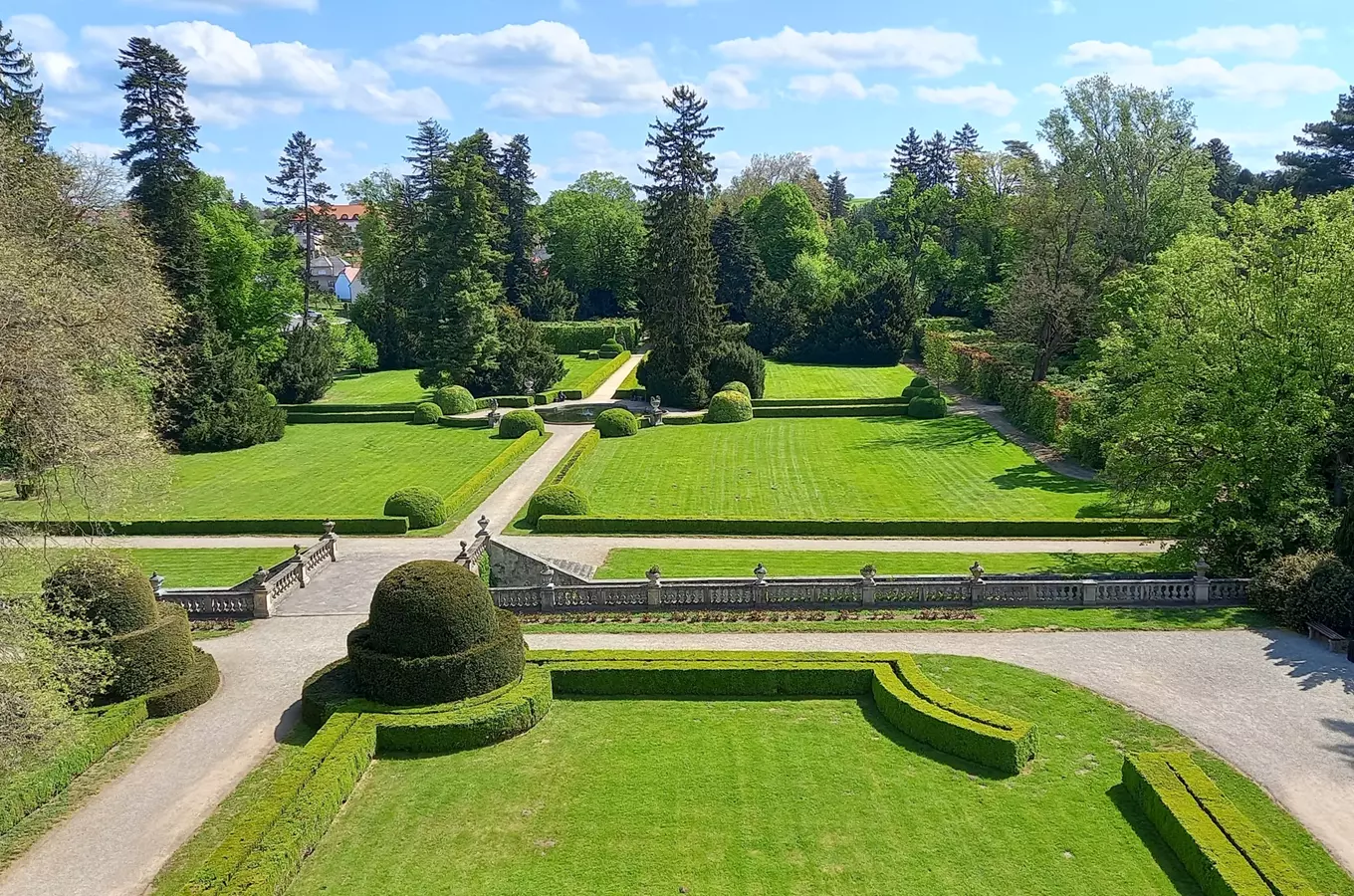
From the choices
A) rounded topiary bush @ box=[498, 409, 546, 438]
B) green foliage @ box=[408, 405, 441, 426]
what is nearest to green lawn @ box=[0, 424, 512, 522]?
rounded topiary bush @ box=[498, 409, 546, 438]

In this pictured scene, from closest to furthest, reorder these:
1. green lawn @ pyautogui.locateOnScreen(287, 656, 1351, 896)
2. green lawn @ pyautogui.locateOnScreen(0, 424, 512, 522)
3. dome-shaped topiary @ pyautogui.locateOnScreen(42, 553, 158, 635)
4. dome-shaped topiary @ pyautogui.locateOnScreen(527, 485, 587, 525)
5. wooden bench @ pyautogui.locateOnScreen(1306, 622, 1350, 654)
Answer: green lawn @ pyautogui.locateOnScreen(287, 656, 1351, 896), dome-shaped topiary @ pyautogui.locateOnScreen(42, 553, 158, 635), wooden bench @ pyautogui.locateOnScreen(1306, 622, 1350, 654), dome-shaped topiary @ pyautogui.locateOnScreen(527, 485, 587, 525), green lawn @ pyautogui.locateOnScreen(0, 424, 512, 522)

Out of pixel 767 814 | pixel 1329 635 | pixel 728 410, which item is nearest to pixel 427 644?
pixel 767 814

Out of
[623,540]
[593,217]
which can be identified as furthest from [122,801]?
[593,217]

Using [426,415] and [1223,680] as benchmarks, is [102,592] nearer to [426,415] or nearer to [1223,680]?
[1223,680]

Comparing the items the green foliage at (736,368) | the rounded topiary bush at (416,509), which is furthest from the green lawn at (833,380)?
the rounded topiary bush at (416,509)

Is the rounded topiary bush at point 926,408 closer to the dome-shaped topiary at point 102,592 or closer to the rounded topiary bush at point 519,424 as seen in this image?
the rounded topiary bush at point 519,424

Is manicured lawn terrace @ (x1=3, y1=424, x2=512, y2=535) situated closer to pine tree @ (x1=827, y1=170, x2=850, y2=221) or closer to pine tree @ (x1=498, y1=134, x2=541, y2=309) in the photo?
pine tree @ (x1=498, y1=134, x2=541, y2=309)
